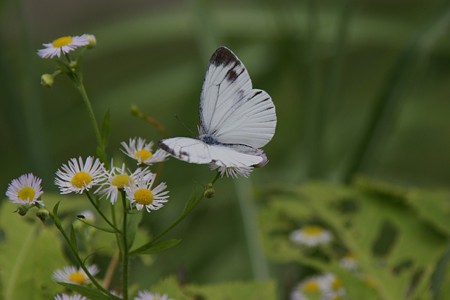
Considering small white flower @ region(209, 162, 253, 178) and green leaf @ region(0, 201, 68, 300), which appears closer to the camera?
small white flower @ region(209, 162, 253, 178)

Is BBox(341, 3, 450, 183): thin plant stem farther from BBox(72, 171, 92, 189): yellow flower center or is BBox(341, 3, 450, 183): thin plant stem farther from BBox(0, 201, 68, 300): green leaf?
Answer: BBox(72, 171, 92, 189): yellow flower center

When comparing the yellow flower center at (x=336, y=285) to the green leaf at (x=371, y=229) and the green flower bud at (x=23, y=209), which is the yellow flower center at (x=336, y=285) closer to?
the green leaf at (x=371, y=229)

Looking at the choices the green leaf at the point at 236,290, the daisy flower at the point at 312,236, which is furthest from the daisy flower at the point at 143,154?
the daisy flower at the point at 312,236

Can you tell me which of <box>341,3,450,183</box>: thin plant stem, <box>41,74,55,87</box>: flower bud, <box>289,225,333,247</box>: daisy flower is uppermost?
<box>341,3,450,183</box>: thin plant stem

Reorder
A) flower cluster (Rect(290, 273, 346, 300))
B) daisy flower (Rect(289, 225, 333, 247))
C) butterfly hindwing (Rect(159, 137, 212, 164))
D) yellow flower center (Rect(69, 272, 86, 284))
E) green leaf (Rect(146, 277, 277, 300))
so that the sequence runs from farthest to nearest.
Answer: daisy flower (Rect(289, 225, 333, 247)) < flower cluster (Rect(290, 273, 346, 300)) < green leaf (Rect(146, 277, 277, 300)) < yellow flower center (Rect(69, 272, 86, 284)) < butterfly hindwing (Rect(159, 137, 212, 164))

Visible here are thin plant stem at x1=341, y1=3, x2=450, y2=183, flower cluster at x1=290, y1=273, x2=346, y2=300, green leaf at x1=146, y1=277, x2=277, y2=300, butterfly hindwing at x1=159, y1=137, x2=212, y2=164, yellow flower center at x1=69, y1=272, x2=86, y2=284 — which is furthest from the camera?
thin plant stem at x1=341, y1=3, x2=450, y2=183

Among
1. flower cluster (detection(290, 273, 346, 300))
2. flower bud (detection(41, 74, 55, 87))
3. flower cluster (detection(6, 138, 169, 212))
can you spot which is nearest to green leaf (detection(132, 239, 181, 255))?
flower cluster (detection(6, 138, 169, 212))

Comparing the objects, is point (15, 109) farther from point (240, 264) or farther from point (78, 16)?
point (78, 16)
